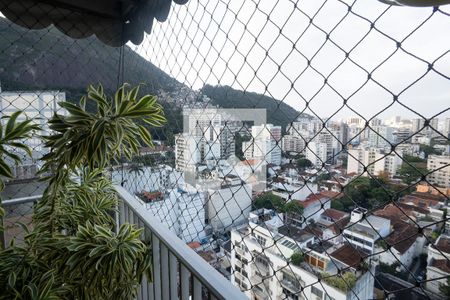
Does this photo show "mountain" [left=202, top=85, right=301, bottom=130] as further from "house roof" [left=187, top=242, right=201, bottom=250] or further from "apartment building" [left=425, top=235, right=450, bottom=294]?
"house roof" [left=187, top=242, right=201, bottom=250]

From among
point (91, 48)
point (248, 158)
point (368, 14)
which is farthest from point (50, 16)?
point (368, 14)

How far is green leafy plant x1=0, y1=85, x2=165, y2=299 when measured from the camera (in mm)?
877

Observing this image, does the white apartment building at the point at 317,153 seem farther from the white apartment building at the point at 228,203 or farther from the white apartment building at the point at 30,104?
the white apartment building at the point at 30,104

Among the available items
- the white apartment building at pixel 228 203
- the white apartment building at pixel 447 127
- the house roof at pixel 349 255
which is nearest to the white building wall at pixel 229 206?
the white apartment building at pixel 228 203

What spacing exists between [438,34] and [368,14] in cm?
15

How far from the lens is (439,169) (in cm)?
42

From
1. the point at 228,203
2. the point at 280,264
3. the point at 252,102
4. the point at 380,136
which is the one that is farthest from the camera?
the point at 228,203

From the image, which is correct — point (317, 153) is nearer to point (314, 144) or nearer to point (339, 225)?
point (314, 144)

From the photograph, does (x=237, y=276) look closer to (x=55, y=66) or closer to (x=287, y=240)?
(x=287, y=240)

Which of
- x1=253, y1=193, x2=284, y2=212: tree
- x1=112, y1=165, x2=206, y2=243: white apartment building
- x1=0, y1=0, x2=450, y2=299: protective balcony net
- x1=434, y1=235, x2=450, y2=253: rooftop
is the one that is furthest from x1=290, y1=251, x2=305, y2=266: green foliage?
x1=112, y1=165, x2=206, y2=243: white apartment building

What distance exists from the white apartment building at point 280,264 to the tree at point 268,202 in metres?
0.02

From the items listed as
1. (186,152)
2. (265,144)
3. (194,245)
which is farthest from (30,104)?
(265,144)

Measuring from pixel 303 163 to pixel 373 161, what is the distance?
0.63ft

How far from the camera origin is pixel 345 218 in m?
0.57
